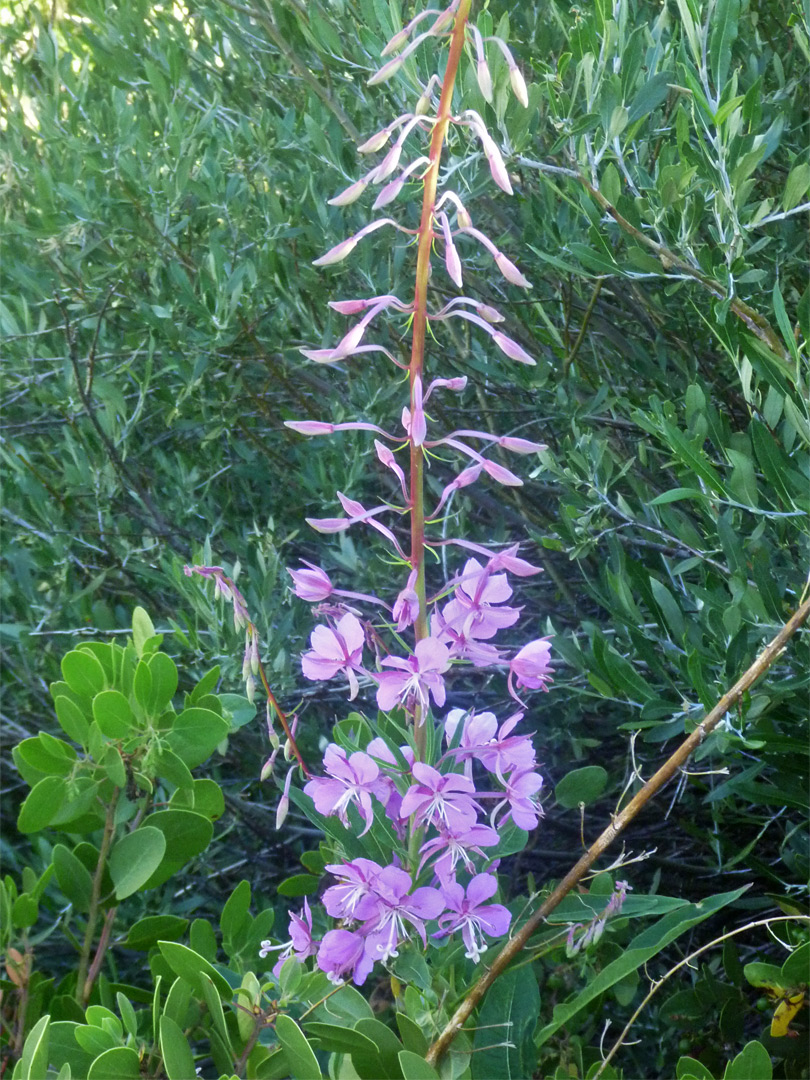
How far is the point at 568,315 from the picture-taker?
181cm

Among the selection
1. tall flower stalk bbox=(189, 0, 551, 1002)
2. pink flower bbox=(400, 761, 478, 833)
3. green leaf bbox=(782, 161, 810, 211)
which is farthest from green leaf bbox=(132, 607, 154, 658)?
green leaf bbox=(782, 161, 810, 211)

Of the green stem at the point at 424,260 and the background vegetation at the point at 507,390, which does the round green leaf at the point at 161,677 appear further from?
the green stem at the point at 424,260

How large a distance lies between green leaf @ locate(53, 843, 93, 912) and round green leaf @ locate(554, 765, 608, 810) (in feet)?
1.94

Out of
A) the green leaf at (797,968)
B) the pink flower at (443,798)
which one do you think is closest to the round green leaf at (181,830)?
the pink flower at (443,798)

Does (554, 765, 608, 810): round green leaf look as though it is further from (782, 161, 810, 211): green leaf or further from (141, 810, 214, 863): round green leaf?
(782, 161, 810, 211): green leaf

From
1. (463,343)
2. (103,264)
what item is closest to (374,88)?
(463,343)

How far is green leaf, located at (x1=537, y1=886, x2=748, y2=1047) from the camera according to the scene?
847 mm

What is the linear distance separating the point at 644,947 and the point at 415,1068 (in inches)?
9.4

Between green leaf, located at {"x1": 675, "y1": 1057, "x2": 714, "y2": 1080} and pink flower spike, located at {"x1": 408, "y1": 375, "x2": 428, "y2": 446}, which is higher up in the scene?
pink flower spike, located at {"x1": 408, "y1": 375, "x2": 428, "y2": 446}

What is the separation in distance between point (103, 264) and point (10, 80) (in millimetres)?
683

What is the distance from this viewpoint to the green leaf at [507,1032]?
952mm

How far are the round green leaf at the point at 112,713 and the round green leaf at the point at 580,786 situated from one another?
1.65ft

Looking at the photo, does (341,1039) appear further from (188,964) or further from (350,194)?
(350,194)

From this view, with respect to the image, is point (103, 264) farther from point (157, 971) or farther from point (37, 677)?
point (157, 971)
